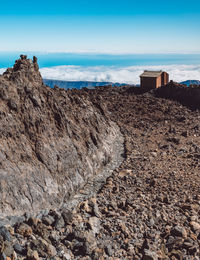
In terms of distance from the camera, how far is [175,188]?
749 inches

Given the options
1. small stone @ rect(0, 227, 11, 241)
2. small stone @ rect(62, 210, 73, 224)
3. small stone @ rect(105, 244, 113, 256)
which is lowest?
small stone @ rect(105, 244, 113, 256)

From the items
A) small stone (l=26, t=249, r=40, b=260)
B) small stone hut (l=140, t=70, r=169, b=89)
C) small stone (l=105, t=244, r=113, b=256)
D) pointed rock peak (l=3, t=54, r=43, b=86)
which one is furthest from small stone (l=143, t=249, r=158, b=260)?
small stone hut (l=140, t=70, r=169, b=89)

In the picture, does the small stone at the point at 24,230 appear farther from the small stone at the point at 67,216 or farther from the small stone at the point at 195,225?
the small stone at the point at 195,225

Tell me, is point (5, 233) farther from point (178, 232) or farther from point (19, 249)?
point (178, 232)

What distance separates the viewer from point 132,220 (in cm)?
1517

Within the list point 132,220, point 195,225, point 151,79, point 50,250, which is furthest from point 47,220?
point 151,79

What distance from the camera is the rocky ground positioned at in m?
12.5

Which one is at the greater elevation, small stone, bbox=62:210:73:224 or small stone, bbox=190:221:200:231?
small stone, bbox=62:210:73:224

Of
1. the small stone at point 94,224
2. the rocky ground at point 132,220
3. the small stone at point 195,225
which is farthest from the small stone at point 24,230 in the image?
the small stone at point 195,225

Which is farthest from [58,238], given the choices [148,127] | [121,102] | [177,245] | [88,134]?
[121,102]

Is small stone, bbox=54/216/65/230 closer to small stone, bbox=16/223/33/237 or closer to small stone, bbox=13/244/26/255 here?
small stone, bbox=16/223/33/237

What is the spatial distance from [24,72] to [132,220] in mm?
11191

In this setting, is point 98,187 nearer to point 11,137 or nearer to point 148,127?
point 11,137

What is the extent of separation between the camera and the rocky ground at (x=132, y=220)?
12461 millimetres
